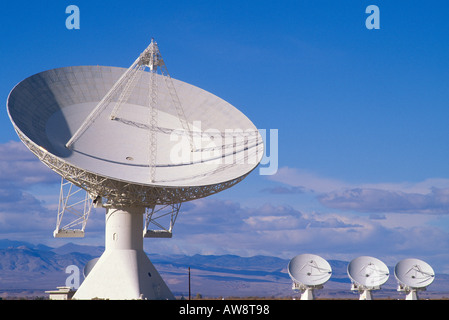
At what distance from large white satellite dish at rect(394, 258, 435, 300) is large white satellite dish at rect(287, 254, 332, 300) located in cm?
937

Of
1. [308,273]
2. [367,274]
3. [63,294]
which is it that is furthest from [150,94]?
[367,274]

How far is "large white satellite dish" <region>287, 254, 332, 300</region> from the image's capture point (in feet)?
214

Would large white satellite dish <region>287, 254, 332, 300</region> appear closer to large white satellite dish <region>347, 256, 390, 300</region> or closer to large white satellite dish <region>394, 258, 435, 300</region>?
large white satellite dish <region>347, 256, 390, 300</region>

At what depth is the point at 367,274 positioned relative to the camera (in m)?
68.6

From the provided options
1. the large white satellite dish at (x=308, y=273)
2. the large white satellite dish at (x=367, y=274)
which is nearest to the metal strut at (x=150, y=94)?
the large white satellite dish at (x=308, y=273)

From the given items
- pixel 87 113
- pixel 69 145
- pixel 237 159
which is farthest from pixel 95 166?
pixel 237 159

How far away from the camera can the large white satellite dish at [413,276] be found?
231ft

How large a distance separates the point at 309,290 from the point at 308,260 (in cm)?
A: 290

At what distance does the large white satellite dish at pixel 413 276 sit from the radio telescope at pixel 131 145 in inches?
1115

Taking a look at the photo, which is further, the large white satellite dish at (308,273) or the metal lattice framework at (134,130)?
the large white satellite dish at (308,273)

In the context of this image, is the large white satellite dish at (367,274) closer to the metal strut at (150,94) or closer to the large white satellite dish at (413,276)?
the large white satellite dish at (413,276)

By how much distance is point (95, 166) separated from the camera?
46375 mm
